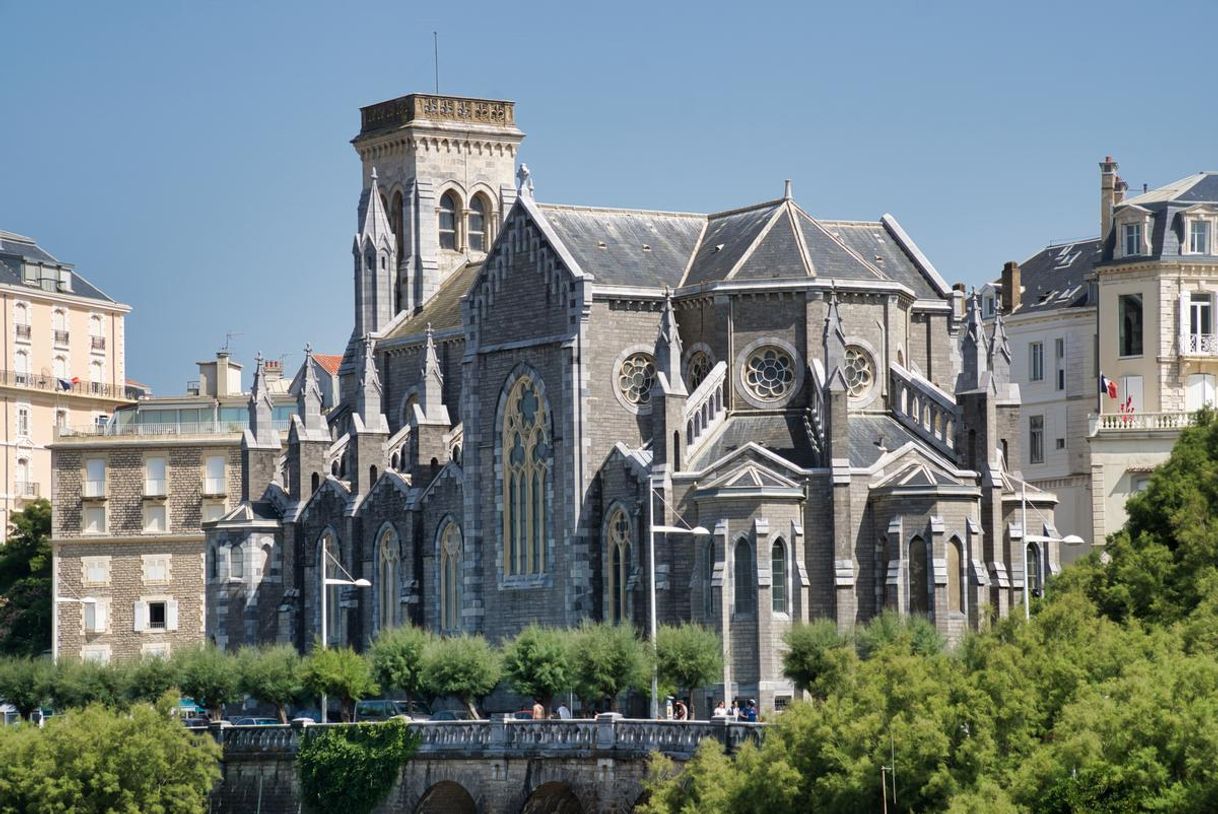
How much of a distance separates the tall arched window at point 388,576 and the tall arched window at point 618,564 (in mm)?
13357

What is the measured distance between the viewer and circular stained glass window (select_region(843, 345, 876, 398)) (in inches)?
4085

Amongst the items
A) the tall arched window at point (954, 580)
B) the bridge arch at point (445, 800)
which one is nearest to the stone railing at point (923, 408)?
the tall arched window at point (954, 580)

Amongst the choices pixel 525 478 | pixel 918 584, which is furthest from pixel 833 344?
pixel 525 478

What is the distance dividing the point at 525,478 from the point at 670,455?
857 centimetres

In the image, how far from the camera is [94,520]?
13275cm

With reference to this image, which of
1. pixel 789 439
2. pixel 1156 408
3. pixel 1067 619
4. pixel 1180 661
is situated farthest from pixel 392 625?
pixel 1180 661

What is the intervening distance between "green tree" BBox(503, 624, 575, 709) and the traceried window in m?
14.3

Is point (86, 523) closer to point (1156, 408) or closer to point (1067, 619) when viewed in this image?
point (1156, 408)

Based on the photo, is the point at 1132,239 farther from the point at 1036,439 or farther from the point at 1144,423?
the point at 1036,439

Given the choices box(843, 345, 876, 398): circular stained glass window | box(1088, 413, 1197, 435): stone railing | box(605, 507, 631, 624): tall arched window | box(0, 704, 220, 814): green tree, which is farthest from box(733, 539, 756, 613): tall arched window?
box(1088, 413, 1197, 435): stone railing

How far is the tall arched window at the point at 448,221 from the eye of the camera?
129 m

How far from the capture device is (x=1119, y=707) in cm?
6469

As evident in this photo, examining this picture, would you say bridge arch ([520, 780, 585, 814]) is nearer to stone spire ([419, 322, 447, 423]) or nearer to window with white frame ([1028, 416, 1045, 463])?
stone spire ([419, 322, 447, 423])

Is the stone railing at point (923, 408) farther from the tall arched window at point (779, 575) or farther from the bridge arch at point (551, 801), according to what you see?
the bridge arch at point (551, 801)
